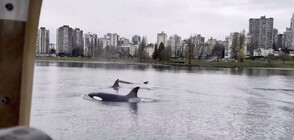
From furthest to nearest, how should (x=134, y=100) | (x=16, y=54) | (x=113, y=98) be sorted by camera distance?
(x=134, y=100)
(x=113, y=98)
(x=16, y=54)

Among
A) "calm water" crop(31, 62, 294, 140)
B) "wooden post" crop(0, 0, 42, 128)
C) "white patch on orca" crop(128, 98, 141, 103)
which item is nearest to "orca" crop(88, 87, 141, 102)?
"white patch on orca" crop(128, 98, 141, 103)

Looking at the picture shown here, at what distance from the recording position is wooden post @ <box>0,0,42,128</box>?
80.4 inches

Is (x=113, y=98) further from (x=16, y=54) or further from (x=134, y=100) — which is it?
(x=16, y=54)

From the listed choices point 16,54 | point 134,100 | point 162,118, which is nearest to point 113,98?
point 134,100

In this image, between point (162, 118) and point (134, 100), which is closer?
point (162, 118)

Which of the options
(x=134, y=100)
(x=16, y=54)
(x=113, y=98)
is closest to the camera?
(x=16, y=54)

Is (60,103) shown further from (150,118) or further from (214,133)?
(214,133)

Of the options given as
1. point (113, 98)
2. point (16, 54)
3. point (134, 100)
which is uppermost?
point (16, 54)

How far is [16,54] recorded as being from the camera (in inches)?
82.0

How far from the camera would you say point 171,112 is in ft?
78.9

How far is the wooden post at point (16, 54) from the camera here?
6.70 feet

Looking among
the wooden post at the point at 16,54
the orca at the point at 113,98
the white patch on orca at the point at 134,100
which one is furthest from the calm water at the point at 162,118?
the wooden post at the point at 16,54

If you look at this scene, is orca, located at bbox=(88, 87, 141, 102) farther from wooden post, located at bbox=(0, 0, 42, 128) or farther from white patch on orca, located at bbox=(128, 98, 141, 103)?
wooden post, located at bbox=(0, 0, 42, 128)

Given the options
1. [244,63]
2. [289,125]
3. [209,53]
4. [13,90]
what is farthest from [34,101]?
[209,53]
